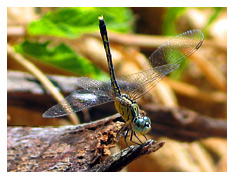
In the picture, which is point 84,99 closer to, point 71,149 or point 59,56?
point 71,149

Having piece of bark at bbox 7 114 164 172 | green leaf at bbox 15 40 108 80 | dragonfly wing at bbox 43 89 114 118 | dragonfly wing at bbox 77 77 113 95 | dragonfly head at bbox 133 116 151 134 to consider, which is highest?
green leaf at bbox 15 40 108 80

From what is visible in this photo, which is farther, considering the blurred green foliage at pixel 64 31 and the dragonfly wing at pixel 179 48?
the blurred green foliage at pixel 64 31

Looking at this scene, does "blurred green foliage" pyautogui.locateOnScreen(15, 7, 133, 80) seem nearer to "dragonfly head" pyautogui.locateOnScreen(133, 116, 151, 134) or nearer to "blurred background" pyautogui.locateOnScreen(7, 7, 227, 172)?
"blurred background" pyautogui.locateOnScreen(7, 7, 227, 172)

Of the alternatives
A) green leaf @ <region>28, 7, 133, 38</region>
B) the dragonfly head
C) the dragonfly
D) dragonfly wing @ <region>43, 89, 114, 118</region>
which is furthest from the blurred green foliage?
the dragonfly head

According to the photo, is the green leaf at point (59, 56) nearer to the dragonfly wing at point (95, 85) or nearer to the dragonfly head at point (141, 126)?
the dragonfly wing at point (95, 85)

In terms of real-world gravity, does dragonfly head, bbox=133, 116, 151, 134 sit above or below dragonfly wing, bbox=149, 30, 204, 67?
below

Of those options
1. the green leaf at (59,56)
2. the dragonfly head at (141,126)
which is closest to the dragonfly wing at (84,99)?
the dragonfly head at (141,126)
